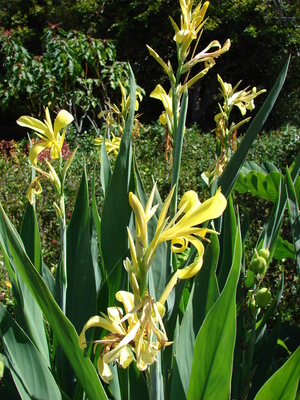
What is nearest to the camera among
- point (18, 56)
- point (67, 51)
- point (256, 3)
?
point (67, 51)

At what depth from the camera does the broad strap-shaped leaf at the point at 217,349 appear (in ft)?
1.84

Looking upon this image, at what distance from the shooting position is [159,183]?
9.46 feet

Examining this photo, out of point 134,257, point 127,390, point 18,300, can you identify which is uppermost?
point 134,257

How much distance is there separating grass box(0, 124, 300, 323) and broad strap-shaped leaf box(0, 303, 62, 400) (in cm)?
62

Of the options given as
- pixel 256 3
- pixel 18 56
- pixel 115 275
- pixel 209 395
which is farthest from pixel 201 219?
pixel 256 3

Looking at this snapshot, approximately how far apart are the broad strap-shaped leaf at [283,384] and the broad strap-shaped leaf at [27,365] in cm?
34

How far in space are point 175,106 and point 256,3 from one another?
8.32 m

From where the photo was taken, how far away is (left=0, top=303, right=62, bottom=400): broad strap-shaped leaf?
0.65 meters

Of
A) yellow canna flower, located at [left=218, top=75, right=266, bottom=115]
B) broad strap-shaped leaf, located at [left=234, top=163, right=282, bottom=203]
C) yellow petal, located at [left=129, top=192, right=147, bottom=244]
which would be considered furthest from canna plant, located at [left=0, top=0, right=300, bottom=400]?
broad strap-shaped leaf, located at [left=234, top=163, right=282, bottom=203]

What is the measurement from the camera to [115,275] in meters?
0.83

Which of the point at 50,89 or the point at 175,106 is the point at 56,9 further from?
the point at 175,106

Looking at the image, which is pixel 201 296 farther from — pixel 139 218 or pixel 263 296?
pixel 139 218

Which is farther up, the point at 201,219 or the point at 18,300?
the point at 201,219

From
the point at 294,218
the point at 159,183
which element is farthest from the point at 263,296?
the point at 159,183
